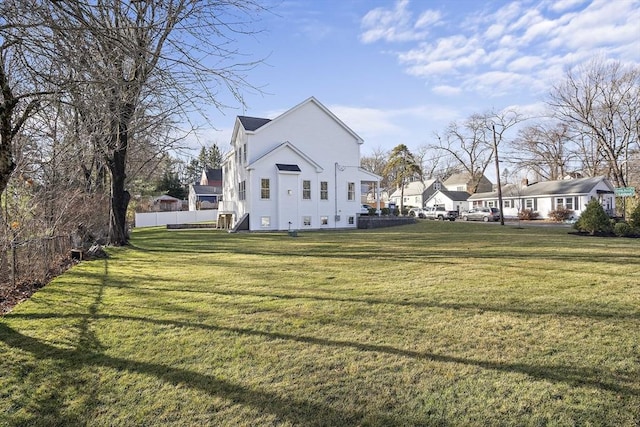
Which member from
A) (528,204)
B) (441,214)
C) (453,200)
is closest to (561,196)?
(528,204)

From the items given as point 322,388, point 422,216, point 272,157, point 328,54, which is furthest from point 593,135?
point 322,388

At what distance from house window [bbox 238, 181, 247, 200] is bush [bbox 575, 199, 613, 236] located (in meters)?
19.3

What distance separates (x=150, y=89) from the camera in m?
4.72

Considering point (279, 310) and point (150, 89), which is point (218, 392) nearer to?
point (279, 310)

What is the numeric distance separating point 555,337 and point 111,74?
601 cm

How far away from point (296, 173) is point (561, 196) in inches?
1067

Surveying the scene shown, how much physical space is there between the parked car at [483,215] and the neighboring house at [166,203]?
38838 mm

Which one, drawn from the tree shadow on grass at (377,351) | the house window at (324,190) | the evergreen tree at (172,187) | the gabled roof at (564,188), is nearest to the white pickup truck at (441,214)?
the gabled roof at (564,188)

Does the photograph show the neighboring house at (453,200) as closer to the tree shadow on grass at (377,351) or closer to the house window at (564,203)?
the house window at (564,203)

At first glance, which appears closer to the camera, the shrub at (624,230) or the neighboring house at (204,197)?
the shrub at (624,230)

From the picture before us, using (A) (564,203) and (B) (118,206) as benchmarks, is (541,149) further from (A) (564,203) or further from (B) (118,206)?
(B) (118,206)

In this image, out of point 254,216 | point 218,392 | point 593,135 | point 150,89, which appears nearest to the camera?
point 218,392

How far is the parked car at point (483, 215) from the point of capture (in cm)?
3522

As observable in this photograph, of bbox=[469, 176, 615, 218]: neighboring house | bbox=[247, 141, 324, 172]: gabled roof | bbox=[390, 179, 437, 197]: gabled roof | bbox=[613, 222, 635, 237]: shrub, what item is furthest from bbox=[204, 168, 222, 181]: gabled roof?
bbox=[613, 222, 635, 237]: shrub
